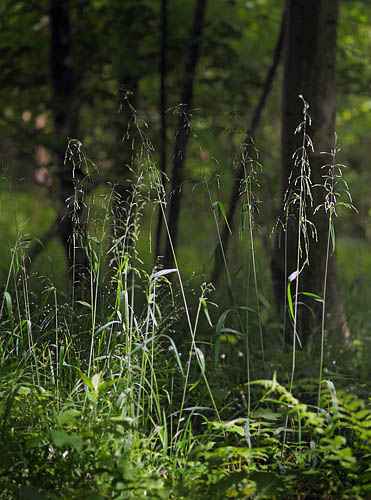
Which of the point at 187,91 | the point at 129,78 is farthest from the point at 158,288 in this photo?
the point at 129,78

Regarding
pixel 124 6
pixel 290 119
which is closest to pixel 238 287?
pixel 290 119

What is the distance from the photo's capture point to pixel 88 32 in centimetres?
486

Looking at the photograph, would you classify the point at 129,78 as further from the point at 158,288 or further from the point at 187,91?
the point at 158,288

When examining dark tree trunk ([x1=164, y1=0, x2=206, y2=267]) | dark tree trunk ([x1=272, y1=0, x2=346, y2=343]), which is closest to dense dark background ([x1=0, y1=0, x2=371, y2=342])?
dark tree trunk ([x1=164, y1=0, x2=206, y2=267])

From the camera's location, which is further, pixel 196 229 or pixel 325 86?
pixel 196 229

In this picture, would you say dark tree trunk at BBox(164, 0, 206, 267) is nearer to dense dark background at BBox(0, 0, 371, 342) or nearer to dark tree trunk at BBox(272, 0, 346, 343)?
dense dark background at BBox(0, 0, 371, 342)

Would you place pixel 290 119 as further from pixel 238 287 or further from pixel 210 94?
pixel 210 94

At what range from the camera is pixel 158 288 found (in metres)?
3.18

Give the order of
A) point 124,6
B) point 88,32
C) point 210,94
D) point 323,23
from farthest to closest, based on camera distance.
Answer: point 210,94 < point 88,32 < point 124,6 < point 323,23

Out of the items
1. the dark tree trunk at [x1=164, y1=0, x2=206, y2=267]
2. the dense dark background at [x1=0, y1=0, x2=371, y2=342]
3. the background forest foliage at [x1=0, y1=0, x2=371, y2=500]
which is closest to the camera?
the background forest foliage at [x1=0, y1=0, x2=371, y2=500]

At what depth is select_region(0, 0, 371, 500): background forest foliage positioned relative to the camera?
182 cm

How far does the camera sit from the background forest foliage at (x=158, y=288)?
5.98 feet

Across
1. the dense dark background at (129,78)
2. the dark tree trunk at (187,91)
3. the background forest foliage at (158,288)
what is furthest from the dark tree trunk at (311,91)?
the dark tree trunk at (187,91)

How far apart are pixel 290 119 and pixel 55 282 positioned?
1.72 metres
